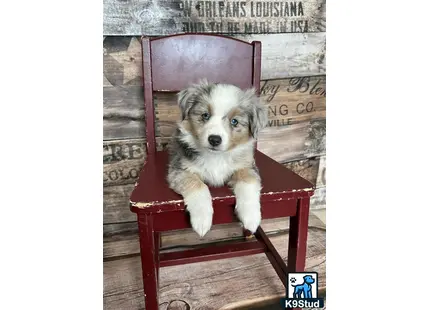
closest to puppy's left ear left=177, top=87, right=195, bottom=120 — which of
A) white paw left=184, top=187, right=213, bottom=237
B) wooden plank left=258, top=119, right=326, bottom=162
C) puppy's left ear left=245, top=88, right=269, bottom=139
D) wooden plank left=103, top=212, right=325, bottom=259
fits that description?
puppy's left ear left=245, top=88, right=269, bottom=139

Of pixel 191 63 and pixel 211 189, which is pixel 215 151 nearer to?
pixel 211 189

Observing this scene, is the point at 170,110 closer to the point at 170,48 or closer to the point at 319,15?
the point at 170,48

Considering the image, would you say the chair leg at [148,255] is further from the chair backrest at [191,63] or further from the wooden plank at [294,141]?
the wooden plank at [294,141]

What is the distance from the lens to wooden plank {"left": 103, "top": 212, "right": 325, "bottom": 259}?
196 cm

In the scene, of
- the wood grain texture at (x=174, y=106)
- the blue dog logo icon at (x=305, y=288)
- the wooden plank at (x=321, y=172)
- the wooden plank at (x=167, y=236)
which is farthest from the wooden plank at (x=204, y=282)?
the wood grain texture at (x=174, y=106)

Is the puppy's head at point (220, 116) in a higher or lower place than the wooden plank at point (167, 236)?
higher

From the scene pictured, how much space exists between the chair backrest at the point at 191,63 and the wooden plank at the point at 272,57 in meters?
0.23

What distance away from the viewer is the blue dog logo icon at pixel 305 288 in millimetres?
1428

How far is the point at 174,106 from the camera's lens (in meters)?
1.92

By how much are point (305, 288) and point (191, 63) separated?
1.21 metres

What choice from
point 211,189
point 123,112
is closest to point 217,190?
point 211,189

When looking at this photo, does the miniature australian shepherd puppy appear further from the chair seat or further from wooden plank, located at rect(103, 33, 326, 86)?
wooden plank, located at rect(103, 33, 326, 86)

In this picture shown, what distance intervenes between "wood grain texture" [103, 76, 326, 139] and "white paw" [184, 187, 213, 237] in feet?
2.65

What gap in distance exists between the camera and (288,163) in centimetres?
221
